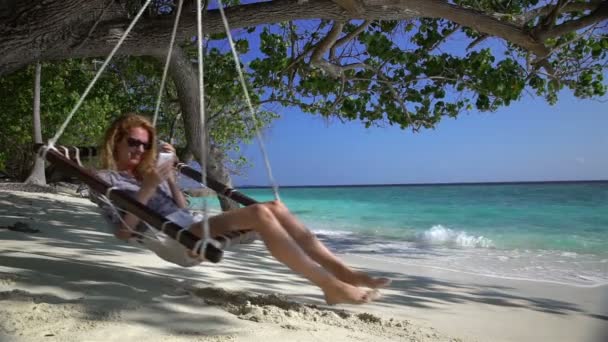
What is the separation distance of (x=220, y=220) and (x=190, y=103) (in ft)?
10.00

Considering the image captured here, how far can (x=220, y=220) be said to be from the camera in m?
2.31

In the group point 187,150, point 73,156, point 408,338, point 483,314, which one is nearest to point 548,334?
point 483,314

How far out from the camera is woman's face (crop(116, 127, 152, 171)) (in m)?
2.62

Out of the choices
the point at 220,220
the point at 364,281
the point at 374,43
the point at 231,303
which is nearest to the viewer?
the point at 364,281

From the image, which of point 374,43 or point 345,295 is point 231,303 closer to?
point 345,295

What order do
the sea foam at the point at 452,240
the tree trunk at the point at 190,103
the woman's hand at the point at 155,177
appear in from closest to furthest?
1. the woman's hand at the point at 155,177
2. the tree trunk at the point at 190,103
3. the sea foam at the point at 452,240

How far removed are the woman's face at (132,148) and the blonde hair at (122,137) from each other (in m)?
0.02

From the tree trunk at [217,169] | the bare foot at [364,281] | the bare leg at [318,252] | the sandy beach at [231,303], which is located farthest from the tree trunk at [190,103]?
the bare foot at [364,281]

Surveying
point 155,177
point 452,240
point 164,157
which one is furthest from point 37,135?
point 452,240

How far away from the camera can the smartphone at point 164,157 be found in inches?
102

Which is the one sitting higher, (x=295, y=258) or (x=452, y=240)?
(x=295, y=258)

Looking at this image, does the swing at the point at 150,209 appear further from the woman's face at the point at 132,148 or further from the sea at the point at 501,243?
the sea at the point at 501,243

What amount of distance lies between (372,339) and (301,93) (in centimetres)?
489

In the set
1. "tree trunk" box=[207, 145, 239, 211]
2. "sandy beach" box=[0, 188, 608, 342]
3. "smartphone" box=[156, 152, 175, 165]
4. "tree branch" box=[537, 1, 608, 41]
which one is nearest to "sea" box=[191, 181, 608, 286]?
"sandy beach" box=[0, 188, 608, 342]
